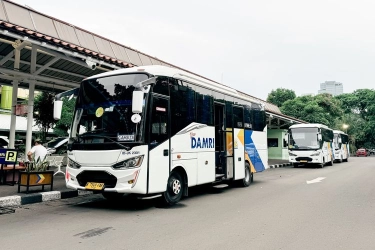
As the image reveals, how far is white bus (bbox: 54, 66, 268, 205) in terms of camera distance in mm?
6867

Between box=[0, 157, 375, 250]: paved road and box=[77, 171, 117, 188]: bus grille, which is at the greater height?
box=[77, 171, 117, 188]: bus grille

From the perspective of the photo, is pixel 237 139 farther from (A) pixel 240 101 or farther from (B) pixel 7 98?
(B) pixel 7 98

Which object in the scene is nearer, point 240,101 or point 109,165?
point 109,165

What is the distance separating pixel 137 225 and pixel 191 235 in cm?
117

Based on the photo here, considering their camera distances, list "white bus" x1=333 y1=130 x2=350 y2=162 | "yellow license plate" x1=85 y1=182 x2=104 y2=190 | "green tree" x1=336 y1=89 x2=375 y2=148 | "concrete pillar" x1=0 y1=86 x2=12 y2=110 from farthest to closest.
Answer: "green tree" x1=336 y1=89 x2=375 y2=148 → "concrete pillar" x1=0 y1=86 x2=12 y2=110 → "white bus" x1=333 y1=130 x2=350 y2=162 → "yellow license plate" x1=85 y1=182 x2=104 y2=190

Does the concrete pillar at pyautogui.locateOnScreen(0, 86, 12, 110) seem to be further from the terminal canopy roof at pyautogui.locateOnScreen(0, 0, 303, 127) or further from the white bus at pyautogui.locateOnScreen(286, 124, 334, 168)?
the white bus at pyautogui.locateOnScreen(286, 124, 334, 168)

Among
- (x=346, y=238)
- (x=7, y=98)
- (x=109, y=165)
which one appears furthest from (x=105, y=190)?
(x=7, y=98)

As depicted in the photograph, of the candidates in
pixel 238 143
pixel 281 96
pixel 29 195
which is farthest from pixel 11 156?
pixel 281 96

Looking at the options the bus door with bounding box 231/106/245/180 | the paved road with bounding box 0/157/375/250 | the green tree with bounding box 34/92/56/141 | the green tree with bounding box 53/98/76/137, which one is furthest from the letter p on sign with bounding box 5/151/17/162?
the green tree with bounding box 53/98/76/137

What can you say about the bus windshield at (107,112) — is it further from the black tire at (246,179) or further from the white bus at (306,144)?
the white bus at (306,144)

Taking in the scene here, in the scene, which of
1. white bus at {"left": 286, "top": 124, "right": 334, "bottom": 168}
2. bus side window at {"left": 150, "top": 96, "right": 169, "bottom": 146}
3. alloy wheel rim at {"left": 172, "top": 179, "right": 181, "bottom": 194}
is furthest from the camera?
white bus at {"left": 286, "top": 124, "right": 334, "bottom": 168}

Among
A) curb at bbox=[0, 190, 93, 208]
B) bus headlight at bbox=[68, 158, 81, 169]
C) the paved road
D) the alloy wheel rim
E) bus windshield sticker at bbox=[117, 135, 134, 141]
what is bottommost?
the paved road

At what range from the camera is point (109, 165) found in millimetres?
6953

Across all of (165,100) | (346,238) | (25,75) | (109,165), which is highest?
(25,75)
